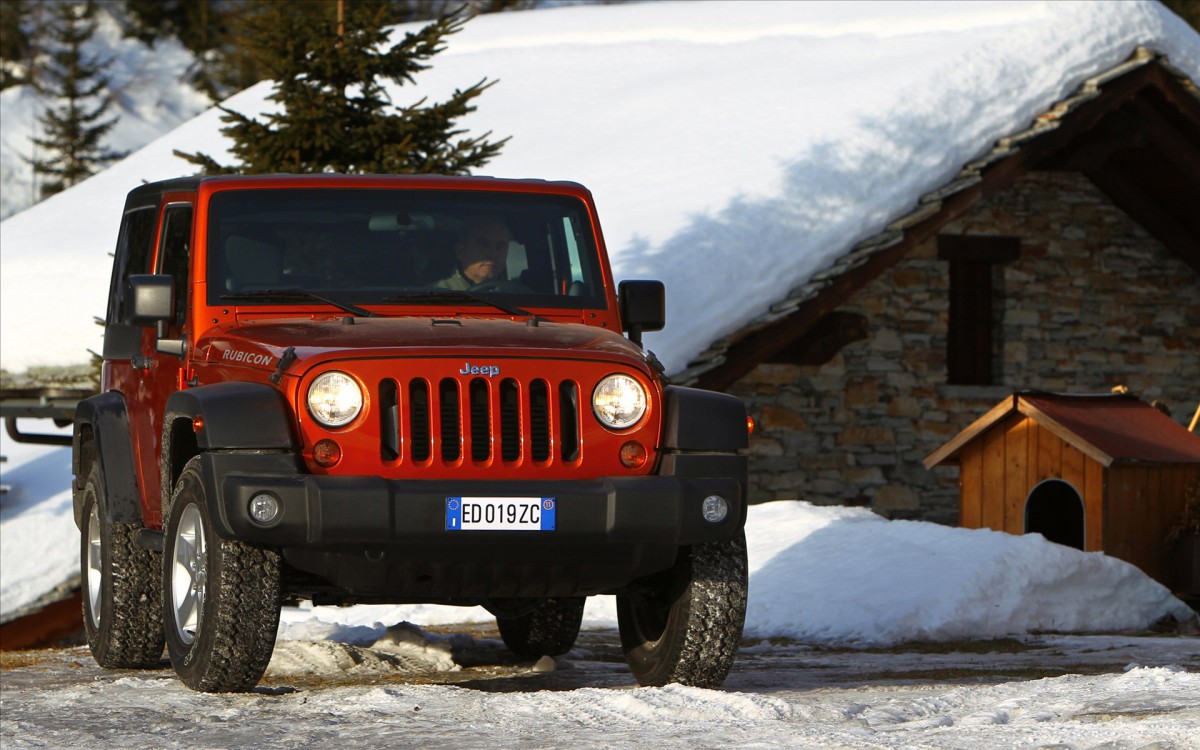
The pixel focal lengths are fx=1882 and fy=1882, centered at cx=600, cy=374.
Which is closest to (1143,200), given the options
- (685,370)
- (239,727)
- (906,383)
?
(906,383)

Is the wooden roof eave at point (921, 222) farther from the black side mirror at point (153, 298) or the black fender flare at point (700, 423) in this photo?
the black fender flare at point (700, 423)

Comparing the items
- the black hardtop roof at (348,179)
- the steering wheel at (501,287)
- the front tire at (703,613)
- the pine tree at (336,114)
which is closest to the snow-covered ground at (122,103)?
the pine tree at (336,114)

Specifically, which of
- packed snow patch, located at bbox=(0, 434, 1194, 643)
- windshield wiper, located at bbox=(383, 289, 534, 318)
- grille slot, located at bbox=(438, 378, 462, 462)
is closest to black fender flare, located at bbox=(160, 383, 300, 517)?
grille slot, located at bbox=(438, 378, 462, 462)

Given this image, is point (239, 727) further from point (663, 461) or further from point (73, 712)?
point (663, 461)

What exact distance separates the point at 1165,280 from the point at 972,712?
1462 cm

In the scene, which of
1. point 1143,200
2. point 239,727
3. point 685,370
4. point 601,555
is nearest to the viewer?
point 239,727

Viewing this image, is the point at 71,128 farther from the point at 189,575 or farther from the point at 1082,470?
the point at 189,575

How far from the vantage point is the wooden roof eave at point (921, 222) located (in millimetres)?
15641

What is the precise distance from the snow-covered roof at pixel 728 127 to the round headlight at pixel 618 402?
29.7ft

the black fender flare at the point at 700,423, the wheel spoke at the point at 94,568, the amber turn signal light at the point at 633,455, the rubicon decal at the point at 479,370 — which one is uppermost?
the rubicon decal at the point at 479,370

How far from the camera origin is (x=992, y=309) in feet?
61.3

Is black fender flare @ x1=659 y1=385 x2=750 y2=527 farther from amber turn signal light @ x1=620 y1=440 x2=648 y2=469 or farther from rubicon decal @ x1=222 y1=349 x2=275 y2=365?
rubicon decal @ x1=222 y1=349 x2=275 y2=365

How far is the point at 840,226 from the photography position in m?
17.3

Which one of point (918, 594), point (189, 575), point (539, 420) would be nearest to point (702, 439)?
point (539, 420)
